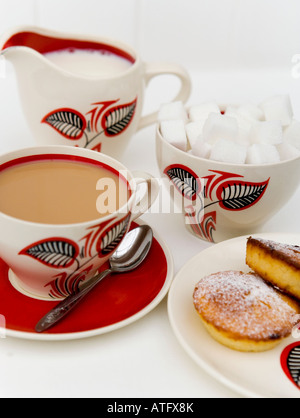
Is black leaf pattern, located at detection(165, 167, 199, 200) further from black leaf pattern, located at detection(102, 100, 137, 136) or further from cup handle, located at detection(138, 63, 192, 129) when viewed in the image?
cup handle, located at detection(138, 63, 192, 129)

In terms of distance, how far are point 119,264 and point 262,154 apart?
0.29m

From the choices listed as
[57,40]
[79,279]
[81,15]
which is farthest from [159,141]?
[81,15]

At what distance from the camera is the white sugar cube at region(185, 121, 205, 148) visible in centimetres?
98

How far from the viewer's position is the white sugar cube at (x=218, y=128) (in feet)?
3.08

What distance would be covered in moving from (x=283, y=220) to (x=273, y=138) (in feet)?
0.80

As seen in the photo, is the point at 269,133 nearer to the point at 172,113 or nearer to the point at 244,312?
the point at 172,113

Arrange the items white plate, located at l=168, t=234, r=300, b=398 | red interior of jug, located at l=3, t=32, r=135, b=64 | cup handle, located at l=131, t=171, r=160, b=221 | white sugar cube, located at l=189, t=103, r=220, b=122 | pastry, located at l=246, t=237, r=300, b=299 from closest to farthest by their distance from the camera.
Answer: white plate, located at l=168, t=234, r=300, b=398 < pastry, located at l=246, t=237, r=300, b=299 < cup handle, located at l=131, t=171, r=160, b=221 < white sugar cube, located at l=189, t=103, r=220, b=122 < red interior of jug, located at l=3, t=32, r=135, b=64

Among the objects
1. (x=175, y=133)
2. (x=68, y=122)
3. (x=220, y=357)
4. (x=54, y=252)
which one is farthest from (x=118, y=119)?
(x=220, y=357)

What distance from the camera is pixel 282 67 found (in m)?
A: 1.93

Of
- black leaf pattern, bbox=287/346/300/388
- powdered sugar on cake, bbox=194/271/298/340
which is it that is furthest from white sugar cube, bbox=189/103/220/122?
black leaf pattern, bbox=287/346/300/388

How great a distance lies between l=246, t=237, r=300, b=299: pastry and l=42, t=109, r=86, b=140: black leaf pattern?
1.42ft

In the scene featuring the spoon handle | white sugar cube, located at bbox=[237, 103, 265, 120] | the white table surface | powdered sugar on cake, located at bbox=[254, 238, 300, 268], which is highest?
white sugar cube, located at bbox=[237, 103, 265, 120]

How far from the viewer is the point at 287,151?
0.97m

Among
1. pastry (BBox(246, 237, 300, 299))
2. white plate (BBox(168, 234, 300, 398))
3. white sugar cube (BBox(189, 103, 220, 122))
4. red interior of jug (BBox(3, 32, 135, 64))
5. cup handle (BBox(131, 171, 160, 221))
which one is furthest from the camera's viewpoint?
red interior of jug (BBox(3, 32, 135, 64))
